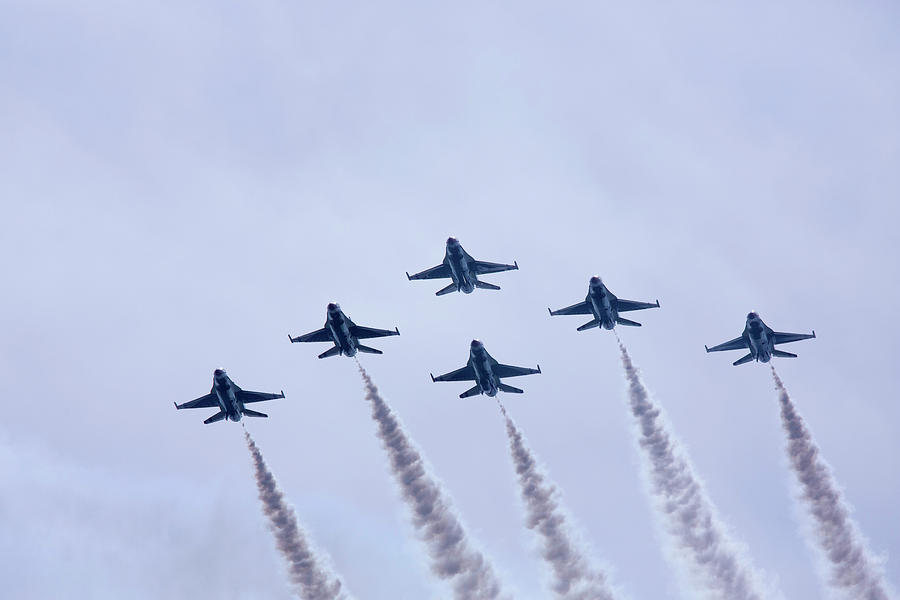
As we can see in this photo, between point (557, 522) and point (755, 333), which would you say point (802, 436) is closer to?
point (755, 333)

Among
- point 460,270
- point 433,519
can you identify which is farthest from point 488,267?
point 433,519

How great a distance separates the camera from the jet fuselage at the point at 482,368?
144 metres

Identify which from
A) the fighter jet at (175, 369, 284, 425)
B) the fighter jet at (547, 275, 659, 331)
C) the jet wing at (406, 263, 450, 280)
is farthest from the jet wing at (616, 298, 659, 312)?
the fighter jet at (175, 369, 284, 425)

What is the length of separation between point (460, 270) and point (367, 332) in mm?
11155

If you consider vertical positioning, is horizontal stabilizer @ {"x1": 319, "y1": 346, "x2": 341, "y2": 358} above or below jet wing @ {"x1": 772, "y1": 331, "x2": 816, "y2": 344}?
above

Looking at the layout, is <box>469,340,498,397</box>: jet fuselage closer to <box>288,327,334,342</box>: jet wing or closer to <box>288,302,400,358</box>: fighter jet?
<box>288,302,400,358</box>: fighter jet

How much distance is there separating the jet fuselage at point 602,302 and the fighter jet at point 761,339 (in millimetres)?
13347

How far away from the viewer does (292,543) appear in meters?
145

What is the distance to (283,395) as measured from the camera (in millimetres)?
145125

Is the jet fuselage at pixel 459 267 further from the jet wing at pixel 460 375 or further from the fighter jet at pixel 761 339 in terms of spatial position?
the fighter jet at pixel 761 339

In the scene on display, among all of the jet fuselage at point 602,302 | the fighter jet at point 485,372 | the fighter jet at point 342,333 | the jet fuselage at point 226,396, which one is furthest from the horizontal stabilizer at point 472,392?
the jet fuselage at point 226,396

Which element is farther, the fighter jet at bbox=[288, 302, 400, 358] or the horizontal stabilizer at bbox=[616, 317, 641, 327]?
the horizontal stabilizer at bbox=[616, 317, 641, 327]

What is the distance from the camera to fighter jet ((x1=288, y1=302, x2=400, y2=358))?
14225cm

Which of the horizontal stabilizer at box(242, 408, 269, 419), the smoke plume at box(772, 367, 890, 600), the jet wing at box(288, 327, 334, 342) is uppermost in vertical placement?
the jet wing at box(288, 327, 334, 342)
